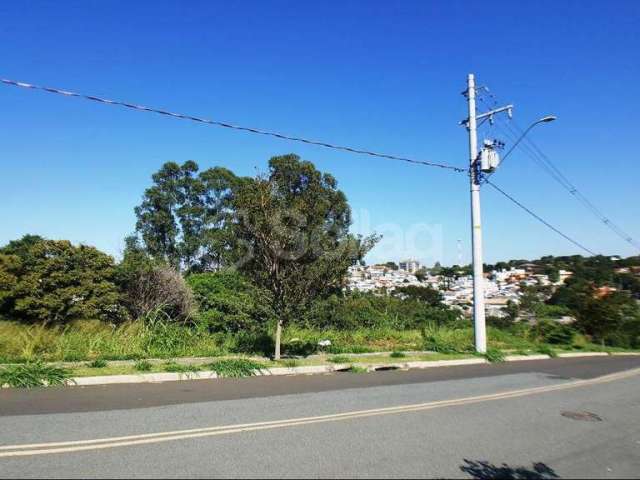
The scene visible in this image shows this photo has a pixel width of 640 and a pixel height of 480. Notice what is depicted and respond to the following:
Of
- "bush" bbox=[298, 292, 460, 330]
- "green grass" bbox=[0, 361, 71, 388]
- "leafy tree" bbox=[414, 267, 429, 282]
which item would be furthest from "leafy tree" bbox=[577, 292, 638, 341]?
"leafy tree" bbox=[414, 267, 429, 282]

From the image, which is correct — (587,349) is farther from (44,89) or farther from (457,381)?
(44,89)

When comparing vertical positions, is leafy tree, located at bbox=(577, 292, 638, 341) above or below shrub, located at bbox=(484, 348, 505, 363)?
above

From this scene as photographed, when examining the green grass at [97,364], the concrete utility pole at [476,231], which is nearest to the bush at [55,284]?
the green grass at [97,364]

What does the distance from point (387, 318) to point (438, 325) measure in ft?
10.7

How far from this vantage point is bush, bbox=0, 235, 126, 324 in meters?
14.5

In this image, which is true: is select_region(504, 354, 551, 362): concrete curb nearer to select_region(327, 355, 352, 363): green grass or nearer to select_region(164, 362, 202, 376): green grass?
select_region(327, 355, 352, 363): green grass

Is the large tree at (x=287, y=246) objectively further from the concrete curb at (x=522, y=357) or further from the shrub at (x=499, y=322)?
the shrub at (x=499, y=322)

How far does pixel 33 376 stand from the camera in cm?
815

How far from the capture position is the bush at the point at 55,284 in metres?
14.5

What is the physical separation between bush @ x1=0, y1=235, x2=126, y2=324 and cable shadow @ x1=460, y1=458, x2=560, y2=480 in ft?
44.2

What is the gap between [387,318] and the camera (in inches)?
866

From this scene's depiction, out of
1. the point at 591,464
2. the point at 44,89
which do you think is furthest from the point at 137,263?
the point at 591,464

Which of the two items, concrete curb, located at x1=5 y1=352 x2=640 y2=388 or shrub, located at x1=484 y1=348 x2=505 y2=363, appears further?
shrub, located at x1=484 y1=348 x2=505 y2=363

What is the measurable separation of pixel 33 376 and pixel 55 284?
7.60 m
